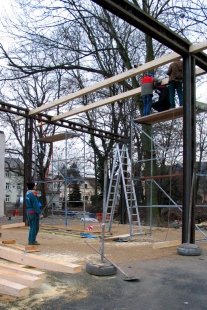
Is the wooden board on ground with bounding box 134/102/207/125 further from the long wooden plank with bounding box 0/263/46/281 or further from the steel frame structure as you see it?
the long wooden plank with bounding box 0/263/46/281

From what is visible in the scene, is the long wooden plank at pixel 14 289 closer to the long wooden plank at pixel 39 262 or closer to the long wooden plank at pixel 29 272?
the long wooden plank at pixel 29 272

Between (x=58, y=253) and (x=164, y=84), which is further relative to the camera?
(x=164, y=84)

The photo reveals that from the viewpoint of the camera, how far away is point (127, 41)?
18766 mm

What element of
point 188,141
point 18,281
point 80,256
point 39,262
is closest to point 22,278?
point 18,281

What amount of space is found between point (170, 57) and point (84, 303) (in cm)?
647

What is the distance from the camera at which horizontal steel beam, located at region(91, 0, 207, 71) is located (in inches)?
254

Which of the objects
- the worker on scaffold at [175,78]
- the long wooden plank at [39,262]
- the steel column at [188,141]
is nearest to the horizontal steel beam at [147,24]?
the steel column at [188,141]

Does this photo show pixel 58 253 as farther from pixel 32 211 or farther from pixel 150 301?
pixel 150 301

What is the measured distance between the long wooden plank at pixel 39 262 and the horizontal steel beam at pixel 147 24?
14.8 ft

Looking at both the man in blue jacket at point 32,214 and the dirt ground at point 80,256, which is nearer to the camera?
the dirt ground at point 80,256

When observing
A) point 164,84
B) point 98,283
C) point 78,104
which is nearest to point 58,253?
point 98,283

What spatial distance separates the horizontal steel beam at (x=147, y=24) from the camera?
6445 millimetres

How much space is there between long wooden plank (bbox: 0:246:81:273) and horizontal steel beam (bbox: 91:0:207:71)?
4509 mm

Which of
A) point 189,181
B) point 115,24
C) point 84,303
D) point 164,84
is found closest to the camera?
point 84,303
